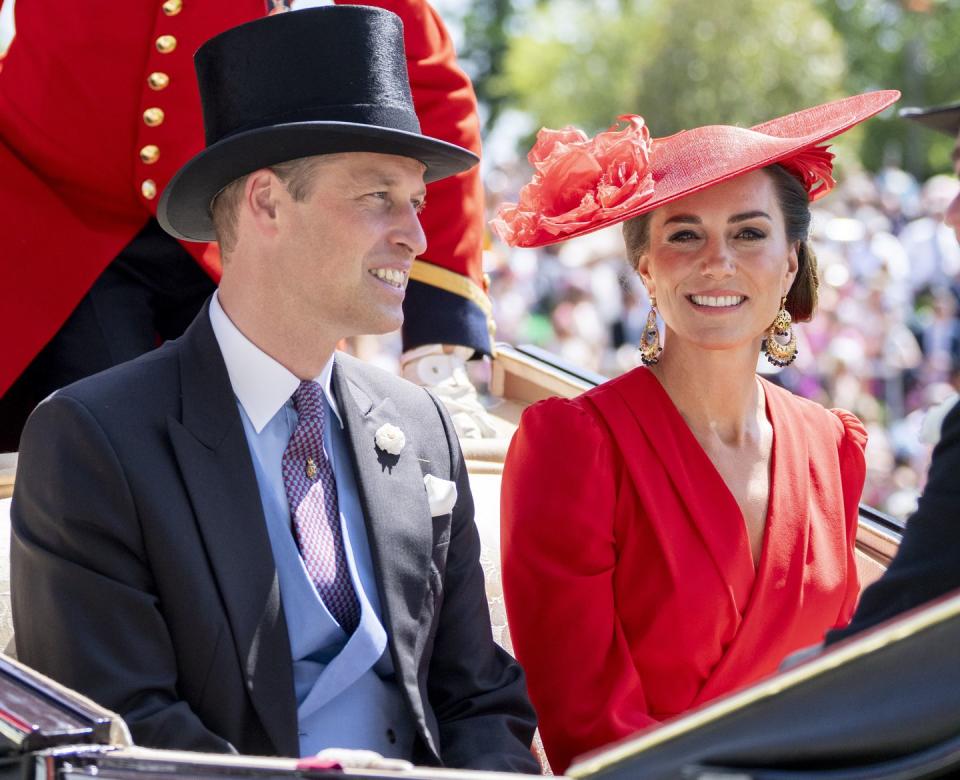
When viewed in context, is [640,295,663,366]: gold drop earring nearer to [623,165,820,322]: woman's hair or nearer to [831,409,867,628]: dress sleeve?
[623,165,820,322]: woman's hair

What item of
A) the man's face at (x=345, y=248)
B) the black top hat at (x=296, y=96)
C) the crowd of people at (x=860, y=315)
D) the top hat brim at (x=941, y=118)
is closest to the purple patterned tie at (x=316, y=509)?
the man's face at (x=345, y=248)

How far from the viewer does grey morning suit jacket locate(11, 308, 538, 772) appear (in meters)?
2.00

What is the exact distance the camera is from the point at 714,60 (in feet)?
84.7

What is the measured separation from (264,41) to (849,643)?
1.37m

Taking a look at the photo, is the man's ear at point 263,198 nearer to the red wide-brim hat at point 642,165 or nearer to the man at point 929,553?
the red wide-brim hat at point 642,165

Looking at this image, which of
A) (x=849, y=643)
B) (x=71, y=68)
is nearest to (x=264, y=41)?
(x=71, y=68)

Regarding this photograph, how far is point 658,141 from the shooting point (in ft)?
9.36

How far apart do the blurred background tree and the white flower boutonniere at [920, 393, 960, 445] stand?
19.2m

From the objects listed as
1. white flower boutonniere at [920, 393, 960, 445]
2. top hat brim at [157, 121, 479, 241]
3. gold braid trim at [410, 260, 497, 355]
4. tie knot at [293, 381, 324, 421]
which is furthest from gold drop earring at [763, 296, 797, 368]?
white flower boutonniere at [920, 393, 960, 445]

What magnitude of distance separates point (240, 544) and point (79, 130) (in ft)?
3.57

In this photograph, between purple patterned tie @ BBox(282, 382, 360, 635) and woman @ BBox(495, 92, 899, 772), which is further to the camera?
woman @ BBox(495, 92, 899, 772)

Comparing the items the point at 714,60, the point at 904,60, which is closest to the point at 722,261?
the point at 714,60

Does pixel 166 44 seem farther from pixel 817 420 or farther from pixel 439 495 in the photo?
pixel 817 420

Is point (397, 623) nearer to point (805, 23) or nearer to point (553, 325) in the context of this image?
point (553, 325)
